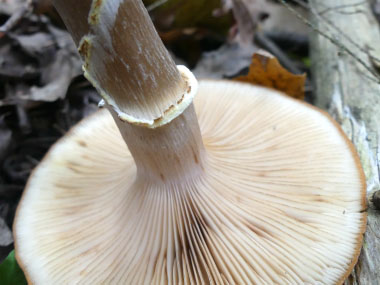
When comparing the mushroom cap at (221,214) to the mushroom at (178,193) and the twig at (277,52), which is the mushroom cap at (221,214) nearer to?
the mushroom at (178,193)

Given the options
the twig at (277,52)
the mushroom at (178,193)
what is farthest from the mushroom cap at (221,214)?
the twig at (277,52)

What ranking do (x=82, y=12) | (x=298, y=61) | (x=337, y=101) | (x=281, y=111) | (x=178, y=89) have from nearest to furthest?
1. (x=82, y=12)
2. (x=178, y=89)
3. (x=281, y=111)
4. (x=337, y=101)
5. (x=298, y=61)

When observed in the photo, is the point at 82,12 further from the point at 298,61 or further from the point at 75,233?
the point at 298,61

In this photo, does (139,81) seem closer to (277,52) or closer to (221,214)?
(221,214)

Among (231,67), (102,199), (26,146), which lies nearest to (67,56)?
(26,146)

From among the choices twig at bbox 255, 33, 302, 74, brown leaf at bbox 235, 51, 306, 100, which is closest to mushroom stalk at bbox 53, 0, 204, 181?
brown leaf at bbox 235, 51, 306, 100

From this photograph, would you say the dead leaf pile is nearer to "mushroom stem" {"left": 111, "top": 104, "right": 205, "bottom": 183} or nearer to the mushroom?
the mushroom

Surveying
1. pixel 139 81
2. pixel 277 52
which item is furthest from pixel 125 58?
pixel 277 52
